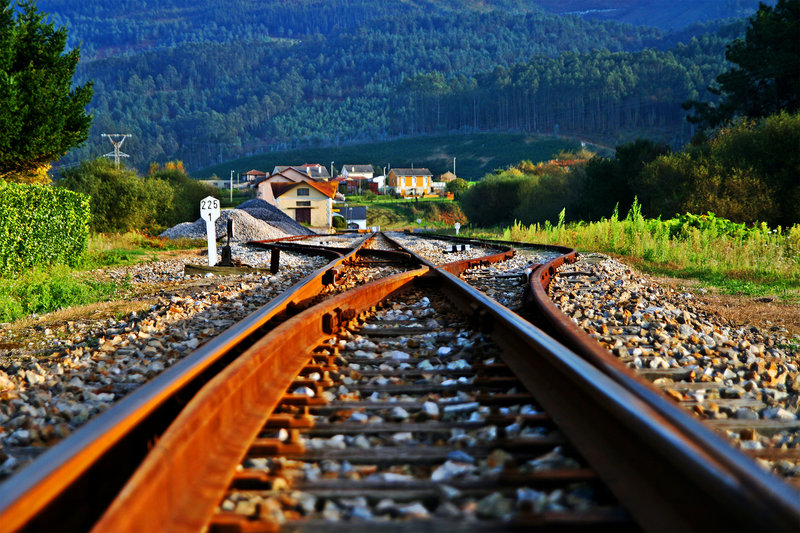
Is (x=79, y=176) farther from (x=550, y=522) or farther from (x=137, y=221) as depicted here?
(x=550, y=522)

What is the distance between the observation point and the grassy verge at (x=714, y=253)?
30.4 ft

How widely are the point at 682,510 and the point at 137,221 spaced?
32589 millimetres

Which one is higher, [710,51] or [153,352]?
[710,51]

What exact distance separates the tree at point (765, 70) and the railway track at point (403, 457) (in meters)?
36.3

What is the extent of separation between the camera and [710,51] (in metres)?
184

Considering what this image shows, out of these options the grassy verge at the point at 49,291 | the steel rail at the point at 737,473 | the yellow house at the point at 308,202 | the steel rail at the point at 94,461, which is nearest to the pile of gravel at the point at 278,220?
the grassy verge at the point at 49,291

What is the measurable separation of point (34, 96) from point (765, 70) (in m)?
34.2

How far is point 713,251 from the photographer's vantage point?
1217 cm

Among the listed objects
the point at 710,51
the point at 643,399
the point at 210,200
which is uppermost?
the point at 710,51

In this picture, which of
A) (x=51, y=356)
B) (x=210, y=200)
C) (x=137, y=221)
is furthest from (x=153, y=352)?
(x=137, y=221)

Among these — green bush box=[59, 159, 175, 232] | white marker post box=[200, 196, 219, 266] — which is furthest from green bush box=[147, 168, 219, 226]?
white marker post box=[200, 196, 219, 266]

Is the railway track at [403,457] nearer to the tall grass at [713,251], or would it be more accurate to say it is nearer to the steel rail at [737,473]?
the steel rail at [737,473]

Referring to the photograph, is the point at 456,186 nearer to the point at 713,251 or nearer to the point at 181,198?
the point at 181,198

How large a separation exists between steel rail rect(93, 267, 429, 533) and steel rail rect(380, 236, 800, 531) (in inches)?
47.3
